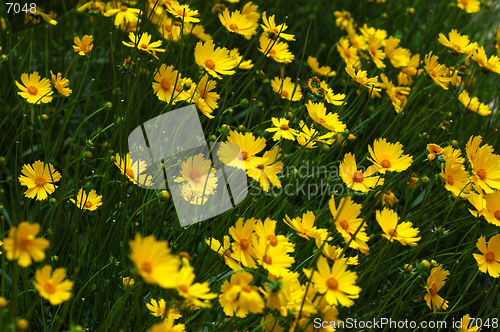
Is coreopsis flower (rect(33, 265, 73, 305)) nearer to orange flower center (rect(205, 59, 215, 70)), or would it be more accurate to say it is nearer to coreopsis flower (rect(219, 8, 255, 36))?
orange flower center (rect(205, 59, 215, 70))

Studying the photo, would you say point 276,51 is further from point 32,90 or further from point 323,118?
point 32,90

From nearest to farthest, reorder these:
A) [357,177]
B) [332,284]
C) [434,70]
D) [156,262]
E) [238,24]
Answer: [156,262] → [332,284] → [357,177] → [238,24] → [434,70]

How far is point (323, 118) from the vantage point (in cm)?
117

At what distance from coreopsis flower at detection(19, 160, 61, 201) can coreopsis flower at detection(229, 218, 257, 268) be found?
21.7 inches

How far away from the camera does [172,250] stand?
110 centimetres

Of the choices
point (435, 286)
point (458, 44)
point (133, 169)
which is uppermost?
point (458, 44)

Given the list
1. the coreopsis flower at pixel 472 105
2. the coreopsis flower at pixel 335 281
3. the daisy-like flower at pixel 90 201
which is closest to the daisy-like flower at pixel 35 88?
the daisy-like flower at pixel 90 201

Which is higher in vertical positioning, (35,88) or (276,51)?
(276,51)

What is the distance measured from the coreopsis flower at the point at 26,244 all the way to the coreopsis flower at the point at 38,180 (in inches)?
21.0

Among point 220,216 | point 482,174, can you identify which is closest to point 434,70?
point 482,174

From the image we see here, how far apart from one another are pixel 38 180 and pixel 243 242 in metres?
0.62

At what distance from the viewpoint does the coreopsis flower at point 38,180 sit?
115 cm

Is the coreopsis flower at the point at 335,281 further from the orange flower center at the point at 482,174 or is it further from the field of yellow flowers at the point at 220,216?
the orange flower center at the point at 482,174

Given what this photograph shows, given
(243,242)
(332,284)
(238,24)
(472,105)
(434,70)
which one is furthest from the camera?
(472,105)
